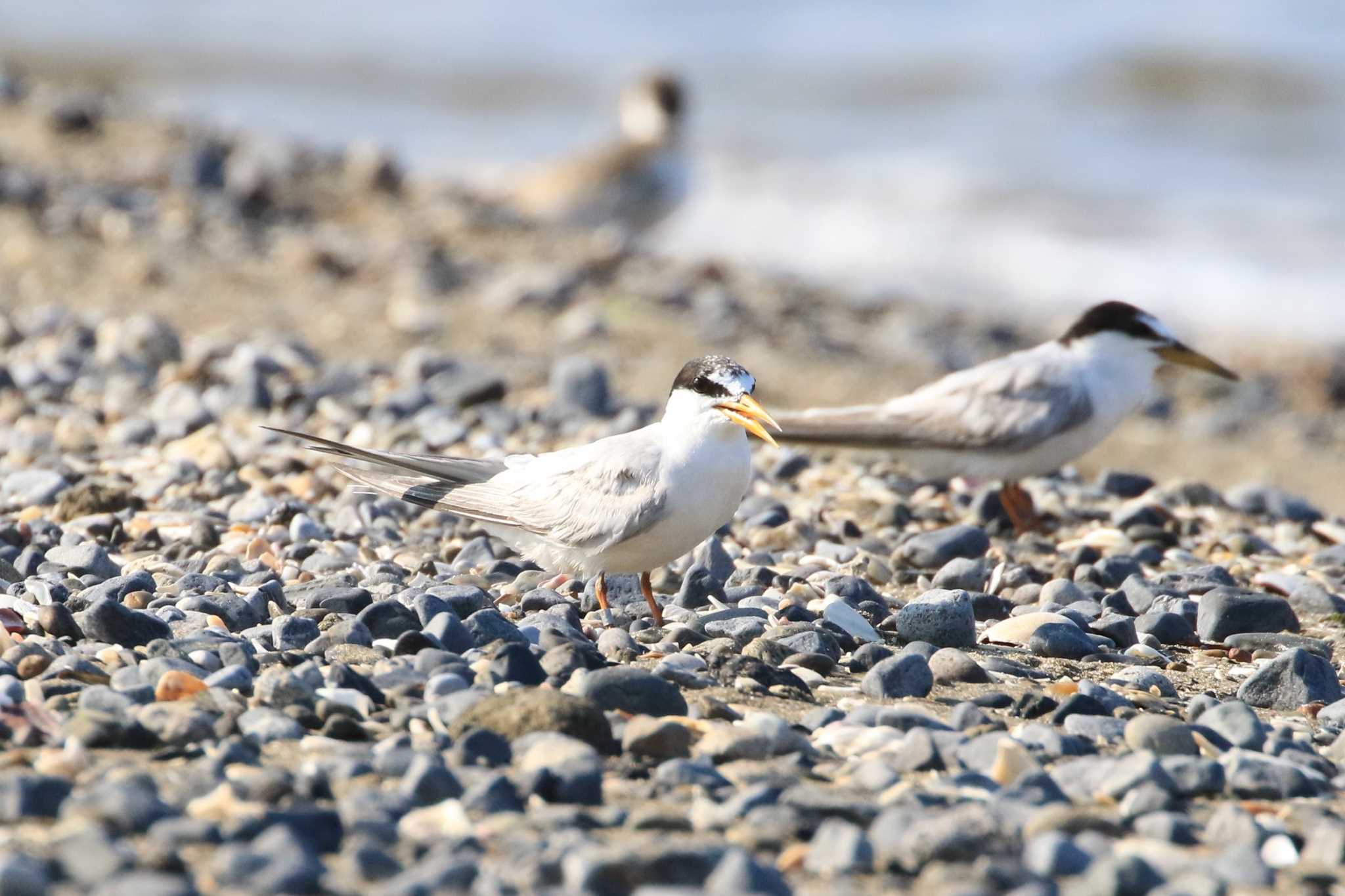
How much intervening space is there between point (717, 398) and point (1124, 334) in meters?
2.26

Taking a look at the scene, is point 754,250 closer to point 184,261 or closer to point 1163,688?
point 184,261

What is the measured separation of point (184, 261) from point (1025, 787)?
6570 mm

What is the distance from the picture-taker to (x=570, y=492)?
3.89m

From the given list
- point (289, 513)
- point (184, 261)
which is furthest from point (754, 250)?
point (289, 513)

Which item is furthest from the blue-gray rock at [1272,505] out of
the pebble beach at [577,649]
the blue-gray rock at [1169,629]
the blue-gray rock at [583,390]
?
the blue-gray rock at [583,390]

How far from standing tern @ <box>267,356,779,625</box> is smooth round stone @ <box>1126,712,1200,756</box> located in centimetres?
99

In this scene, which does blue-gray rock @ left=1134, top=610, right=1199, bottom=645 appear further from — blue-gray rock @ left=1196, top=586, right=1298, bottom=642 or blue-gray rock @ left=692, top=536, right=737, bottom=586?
blue-gray rock @ left=692, top=536, right=737, bottom=586

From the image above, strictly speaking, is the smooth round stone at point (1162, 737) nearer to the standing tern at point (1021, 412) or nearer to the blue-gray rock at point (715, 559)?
the blue-gray rock at point (715, 559)

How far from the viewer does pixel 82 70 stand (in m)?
19.2

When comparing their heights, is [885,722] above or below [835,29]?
below

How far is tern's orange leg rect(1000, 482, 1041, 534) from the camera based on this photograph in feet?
16.8

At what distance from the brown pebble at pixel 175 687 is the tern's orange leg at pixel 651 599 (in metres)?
1.12

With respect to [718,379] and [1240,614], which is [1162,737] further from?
[718,379]

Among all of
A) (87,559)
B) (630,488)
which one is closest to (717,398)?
(630,488)
